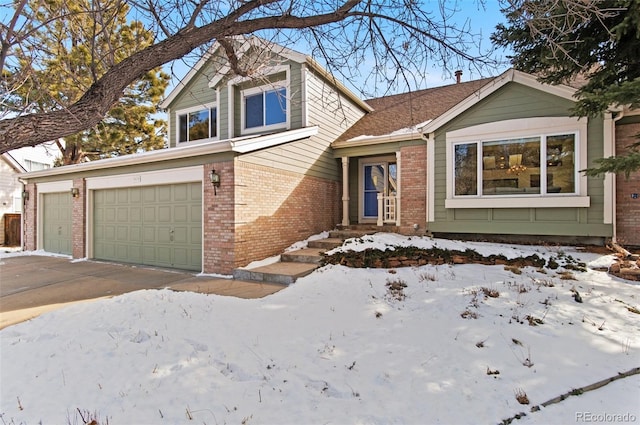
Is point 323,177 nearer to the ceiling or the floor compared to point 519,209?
nearer to the ceiling

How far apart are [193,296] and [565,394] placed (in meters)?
5.25

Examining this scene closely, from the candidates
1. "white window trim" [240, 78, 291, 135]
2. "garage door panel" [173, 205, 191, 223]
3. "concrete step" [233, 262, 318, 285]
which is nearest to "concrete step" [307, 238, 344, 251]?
"concrete step" [233, 262, 318, 285]

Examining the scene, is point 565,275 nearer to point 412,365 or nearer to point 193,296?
point 412,365

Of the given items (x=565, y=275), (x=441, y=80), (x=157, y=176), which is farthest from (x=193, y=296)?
(x=565, y=275)

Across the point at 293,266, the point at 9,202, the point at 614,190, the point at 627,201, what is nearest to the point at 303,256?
the point at 293,266

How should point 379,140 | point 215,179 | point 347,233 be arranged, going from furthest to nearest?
point 379,140
point 347,233
point 215,179

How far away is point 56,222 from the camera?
12.1 meters

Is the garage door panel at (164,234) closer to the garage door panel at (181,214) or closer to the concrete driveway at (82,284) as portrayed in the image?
the garage door panel at (181,214)

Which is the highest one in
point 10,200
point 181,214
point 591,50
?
point 591,50

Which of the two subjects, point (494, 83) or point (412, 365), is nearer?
point (412, 365)

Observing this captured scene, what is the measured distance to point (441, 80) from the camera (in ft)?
19.6

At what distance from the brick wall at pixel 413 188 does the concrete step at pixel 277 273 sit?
3.38m

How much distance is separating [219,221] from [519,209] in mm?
7379

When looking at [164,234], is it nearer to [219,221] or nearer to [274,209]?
[219,221]
